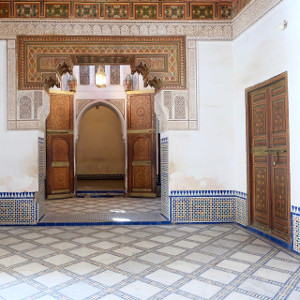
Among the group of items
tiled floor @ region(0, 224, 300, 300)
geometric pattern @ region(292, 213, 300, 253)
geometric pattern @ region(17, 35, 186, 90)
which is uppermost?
geometric pattern @ region(17, 35, 186, 90)

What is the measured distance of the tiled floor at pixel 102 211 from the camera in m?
4.18

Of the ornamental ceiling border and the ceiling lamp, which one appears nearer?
the ornamental ceiling border

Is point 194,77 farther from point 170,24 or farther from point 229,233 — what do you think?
point 229,233

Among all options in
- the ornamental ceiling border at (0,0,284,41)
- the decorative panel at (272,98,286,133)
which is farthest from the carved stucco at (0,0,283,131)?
the decorative panel at (272,98,286,133)

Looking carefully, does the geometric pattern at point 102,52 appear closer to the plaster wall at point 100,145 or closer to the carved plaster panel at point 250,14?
the carved plaster panel at point 250,14

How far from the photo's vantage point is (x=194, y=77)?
4121 mm

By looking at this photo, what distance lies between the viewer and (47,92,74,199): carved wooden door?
6375 mm

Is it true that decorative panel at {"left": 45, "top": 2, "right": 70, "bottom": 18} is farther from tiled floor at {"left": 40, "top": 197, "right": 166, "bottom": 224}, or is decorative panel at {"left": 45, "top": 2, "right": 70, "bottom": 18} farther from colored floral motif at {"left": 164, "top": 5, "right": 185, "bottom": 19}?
tiled floor at {"left": 40, "top": 197, "right": 166, "bottom": 224}

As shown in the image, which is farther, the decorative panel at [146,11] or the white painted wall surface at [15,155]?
the decorative panel at [146,11]

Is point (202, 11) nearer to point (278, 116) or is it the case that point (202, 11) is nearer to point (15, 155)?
point (278, 116)

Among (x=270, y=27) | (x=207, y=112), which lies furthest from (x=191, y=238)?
(x=270, y=27)

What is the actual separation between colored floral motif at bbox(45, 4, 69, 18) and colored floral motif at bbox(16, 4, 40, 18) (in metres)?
0.13

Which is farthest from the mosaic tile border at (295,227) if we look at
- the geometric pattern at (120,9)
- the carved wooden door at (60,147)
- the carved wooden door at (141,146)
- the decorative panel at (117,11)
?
the carved wooden door at (60,147)

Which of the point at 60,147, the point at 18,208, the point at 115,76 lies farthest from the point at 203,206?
the point at 115,76
